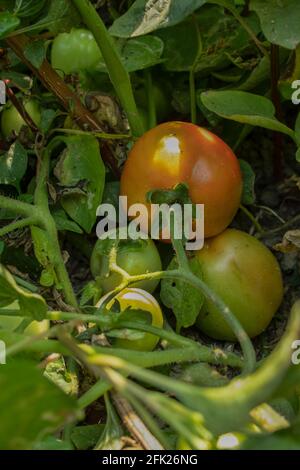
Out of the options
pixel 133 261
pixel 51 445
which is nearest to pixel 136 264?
pixel 133 261

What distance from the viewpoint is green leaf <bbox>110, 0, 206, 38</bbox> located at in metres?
0.86

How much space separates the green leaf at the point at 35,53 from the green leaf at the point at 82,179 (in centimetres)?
12

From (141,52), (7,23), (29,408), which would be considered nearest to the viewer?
(29,408)

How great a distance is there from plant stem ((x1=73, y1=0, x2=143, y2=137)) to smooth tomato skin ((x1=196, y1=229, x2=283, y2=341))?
0.18 m

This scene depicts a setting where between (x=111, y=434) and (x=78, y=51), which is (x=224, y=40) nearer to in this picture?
(x=78, y=51)

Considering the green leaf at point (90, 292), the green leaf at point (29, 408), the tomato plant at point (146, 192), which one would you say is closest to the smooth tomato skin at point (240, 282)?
the tomato plant at point (146, 192)

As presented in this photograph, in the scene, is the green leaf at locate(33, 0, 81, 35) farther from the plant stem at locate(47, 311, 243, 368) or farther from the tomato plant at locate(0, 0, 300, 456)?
the plant stem at locate(47, 311, 243, 368)

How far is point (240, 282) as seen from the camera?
0.92 meters

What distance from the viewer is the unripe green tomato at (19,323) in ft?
2.61

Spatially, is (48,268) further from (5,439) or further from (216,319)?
(5,439)

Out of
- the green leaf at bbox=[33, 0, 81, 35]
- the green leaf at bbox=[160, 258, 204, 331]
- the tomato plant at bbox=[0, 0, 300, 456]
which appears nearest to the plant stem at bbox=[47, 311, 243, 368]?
the tomato plant at bbox=[0, 0, 300, 456]

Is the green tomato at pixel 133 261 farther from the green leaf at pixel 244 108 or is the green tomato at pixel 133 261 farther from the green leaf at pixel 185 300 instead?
the green leaf at pixel 244 108

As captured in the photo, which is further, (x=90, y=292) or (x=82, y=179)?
(x=82, y=179)

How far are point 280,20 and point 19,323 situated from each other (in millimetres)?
418
